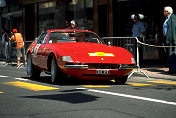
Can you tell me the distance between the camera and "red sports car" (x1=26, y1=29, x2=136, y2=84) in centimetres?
991

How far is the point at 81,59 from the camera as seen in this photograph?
32.5ft

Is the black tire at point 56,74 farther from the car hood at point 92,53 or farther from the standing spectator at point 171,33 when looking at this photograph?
the standing spectator at point 171,33

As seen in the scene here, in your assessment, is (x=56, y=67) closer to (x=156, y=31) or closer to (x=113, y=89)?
(x=113, y=89)

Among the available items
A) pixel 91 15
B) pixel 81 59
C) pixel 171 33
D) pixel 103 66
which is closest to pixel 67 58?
pixel 81 59

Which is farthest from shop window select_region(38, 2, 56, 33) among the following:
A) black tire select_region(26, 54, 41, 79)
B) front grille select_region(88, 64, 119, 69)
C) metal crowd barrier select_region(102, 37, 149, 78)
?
front grille select_region(88, 64, 119, 69)

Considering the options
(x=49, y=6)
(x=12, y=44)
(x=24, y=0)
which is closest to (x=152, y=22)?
(x=12, y=44)

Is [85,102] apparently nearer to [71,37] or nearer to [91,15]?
[71,37]

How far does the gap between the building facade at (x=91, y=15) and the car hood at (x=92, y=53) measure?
8.04 meters

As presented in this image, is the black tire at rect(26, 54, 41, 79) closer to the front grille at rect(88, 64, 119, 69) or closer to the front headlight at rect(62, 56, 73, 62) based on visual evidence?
the front headlight at rect(62, 56, 73, 62)

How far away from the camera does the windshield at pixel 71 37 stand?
37.5ft

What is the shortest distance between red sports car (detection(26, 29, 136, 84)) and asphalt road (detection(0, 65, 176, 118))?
46cm

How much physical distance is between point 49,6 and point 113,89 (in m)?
17.0

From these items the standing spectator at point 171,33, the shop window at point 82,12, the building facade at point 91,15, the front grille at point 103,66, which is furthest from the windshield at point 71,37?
the shop window at point 82,12

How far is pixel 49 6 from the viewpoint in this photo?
2559 cm
